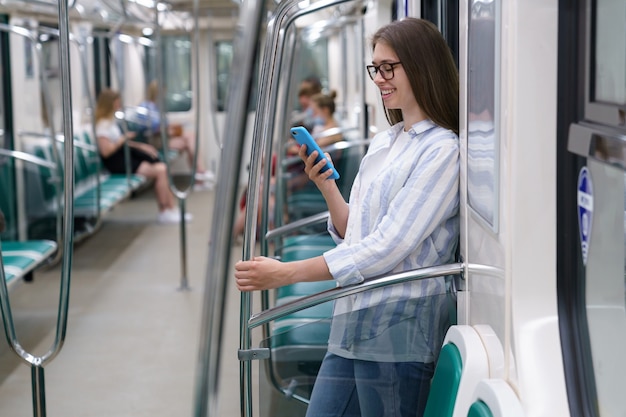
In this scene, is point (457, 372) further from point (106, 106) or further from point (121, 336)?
point (106, 106)

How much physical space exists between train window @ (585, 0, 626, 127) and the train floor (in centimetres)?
144

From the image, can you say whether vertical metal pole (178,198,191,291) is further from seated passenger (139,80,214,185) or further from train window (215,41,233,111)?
train window (215,41,233,111)

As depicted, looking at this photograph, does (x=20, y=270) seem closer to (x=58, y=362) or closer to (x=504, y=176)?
(x=58, y=362)

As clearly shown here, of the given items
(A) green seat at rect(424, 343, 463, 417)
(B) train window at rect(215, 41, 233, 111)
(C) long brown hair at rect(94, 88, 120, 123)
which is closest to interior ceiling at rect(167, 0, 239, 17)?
(C) long brown hair at rect(94, 88, 120, 123)

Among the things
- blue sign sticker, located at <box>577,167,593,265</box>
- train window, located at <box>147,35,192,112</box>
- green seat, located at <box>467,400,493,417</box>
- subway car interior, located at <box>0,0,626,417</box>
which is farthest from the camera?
train window, located at <box>147,35,192,112</box>

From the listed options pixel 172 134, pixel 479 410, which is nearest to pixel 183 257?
pixel 479 410

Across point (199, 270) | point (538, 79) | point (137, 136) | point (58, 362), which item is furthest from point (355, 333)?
point (137, 136)

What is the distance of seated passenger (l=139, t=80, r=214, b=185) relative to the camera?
11.7m

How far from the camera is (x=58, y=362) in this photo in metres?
4.84

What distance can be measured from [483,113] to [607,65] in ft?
1.27

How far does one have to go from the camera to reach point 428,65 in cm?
218

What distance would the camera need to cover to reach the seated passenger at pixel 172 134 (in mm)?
11672

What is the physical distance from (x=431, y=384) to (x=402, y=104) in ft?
2.15

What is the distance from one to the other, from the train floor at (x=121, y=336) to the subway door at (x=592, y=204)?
1.27 m
